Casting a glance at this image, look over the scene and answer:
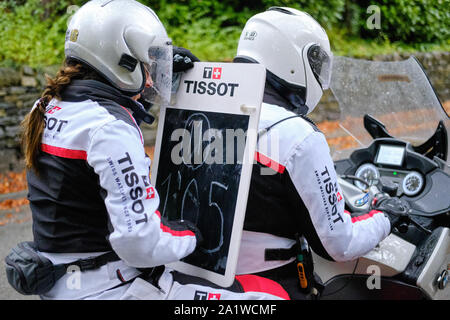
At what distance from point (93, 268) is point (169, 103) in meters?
0.83

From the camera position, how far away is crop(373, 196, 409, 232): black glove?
2.19 m

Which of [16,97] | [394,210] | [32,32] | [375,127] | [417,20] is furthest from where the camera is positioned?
[32,32]

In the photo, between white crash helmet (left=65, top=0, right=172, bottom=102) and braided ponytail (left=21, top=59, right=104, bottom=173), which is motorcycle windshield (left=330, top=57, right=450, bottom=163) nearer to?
white crash helmet (left=65, top=0, right=172, bottom=102)

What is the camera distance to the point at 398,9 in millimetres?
7758

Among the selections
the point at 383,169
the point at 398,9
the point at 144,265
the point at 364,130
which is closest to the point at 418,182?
the point at 383,169

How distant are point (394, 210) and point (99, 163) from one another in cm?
139

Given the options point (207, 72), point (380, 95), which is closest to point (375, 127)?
point (380, 95)

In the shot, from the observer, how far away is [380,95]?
307 cm

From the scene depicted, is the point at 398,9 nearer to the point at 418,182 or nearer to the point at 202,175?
the point at 418,182

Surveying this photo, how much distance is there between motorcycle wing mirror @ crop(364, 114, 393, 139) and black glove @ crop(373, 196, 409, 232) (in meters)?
0.84

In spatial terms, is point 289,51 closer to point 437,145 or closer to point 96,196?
point 96,196

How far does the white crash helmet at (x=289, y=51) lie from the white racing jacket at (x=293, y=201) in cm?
15

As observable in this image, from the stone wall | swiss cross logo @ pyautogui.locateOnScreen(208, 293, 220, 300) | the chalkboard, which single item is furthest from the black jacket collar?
the stone wall

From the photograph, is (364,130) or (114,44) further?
(364,130)
